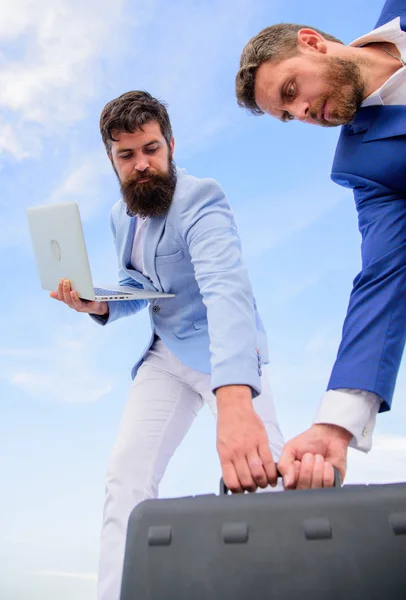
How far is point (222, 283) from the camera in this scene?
6.81 feet

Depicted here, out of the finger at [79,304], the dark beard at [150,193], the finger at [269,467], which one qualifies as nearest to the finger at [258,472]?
the finger at [269,467]

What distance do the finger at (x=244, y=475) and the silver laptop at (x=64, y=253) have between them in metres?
1.10

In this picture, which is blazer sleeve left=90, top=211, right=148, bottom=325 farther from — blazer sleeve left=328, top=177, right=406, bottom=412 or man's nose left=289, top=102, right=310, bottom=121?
blazer sleeve left=328, top=177, right=406, bottom=412


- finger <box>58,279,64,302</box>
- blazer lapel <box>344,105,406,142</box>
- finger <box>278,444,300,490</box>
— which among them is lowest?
finger <box>278,444,300,490</box>

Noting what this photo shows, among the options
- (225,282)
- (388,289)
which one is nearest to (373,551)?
(388,289)

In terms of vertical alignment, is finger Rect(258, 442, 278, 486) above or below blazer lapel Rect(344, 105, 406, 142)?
below

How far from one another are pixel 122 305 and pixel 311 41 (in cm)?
129

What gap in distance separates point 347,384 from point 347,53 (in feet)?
4.20

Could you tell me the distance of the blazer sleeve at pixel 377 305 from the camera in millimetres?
1662

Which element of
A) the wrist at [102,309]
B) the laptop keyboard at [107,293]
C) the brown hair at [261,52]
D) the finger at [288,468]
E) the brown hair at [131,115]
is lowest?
the finger at [288,468]

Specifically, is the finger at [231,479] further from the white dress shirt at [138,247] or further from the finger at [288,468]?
the white dress shirt at [138,247]

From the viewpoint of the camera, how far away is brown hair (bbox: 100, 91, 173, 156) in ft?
8.42

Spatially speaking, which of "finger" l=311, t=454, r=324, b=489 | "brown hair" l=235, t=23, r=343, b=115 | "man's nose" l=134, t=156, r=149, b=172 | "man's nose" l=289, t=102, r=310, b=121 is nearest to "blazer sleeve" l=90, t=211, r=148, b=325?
"man's nose" l=134, t=156, r=149, b=172

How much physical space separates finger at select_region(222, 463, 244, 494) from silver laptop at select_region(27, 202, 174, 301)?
1.09 metres
